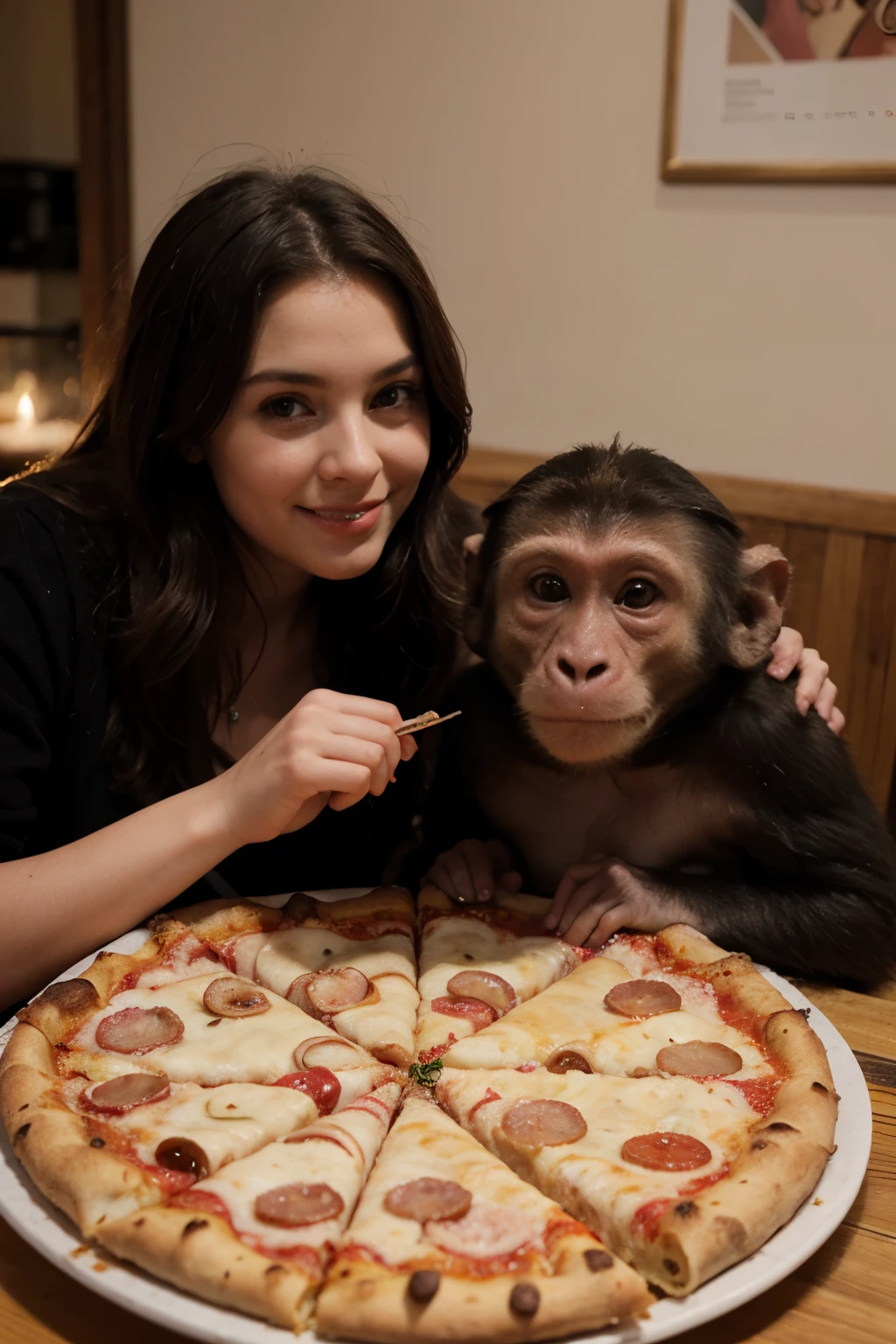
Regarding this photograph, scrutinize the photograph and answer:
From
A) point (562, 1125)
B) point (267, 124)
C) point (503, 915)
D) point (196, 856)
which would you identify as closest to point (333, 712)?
point (196, 856)

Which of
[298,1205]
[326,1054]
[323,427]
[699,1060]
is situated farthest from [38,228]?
[298,1205]

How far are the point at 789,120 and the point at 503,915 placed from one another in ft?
8.47

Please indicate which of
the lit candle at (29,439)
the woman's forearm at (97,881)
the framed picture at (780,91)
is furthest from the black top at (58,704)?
the lit candle at (29,439)

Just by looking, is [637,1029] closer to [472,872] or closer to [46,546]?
[472,872]

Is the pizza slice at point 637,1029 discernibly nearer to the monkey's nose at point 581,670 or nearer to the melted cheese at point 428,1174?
the melted cheese at point 428,1174

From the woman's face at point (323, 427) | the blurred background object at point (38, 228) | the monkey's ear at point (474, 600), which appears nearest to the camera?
the woman's face at point (323, 427)

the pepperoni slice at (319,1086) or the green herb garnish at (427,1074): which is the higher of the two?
the pepperoni slice at (319,1086)

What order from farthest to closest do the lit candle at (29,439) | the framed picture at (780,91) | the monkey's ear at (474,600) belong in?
the lit candle at (29,439) < the framed picture at (780,91) < the monkey's ear at (474,600)

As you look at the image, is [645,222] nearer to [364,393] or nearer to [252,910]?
[364,393]

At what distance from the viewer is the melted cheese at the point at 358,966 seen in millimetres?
1994

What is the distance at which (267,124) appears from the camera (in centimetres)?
470

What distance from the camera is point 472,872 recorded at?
235cm

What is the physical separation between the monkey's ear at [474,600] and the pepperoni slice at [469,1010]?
2.29 feet

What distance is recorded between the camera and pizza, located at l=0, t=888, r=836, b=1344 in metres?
1.37
